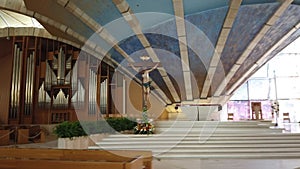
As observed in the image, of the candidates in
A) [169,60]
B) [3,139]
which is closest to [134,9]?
[169,60]

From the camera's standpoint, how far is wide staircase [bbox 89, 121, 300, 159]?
5.23 m

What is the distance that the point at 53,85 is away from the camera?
32.2ft

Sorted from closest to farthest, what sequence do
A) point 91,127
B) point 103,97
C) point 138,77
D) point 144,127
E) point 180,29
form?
point 91,127 < point 144,127 < point 180,29 < point 103,97 < point 138,77

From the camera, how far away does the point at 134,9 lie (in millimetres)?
6238

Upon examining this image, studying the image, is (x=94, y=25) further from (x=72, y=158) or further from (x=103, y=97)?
(x=72, y=158)

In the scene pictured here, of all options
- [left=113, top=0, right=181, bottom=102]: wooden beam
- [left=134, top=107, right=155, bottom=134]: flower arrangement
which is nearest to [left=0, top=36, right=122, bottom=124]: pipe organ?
[left=113, top=0, right=181, bottom=102]: wooden beam

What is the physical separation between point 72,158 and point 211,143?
366 cm

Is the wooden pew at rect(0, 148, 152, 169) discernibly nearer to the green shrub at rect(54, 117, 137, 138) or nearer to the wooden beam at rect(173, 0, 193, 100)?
the green shrub at rect(54, 117, 137, 138)

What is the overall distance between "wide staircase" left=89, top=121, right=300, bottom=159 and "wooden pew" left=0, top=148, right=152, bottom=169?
236 cm

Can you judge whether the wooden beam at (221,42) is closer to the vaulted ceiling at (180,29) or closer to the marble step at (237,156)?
the vaulted ceiling at (180,29)

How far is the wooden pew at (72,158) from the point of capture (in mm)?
2086

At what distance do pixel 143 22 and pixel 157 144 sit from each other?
10.1ft

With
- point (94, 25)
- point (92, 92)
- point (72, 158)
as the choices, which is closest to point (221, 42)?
point (94, 25)

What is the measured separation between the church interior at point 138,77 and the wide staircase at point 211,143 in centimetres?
2
